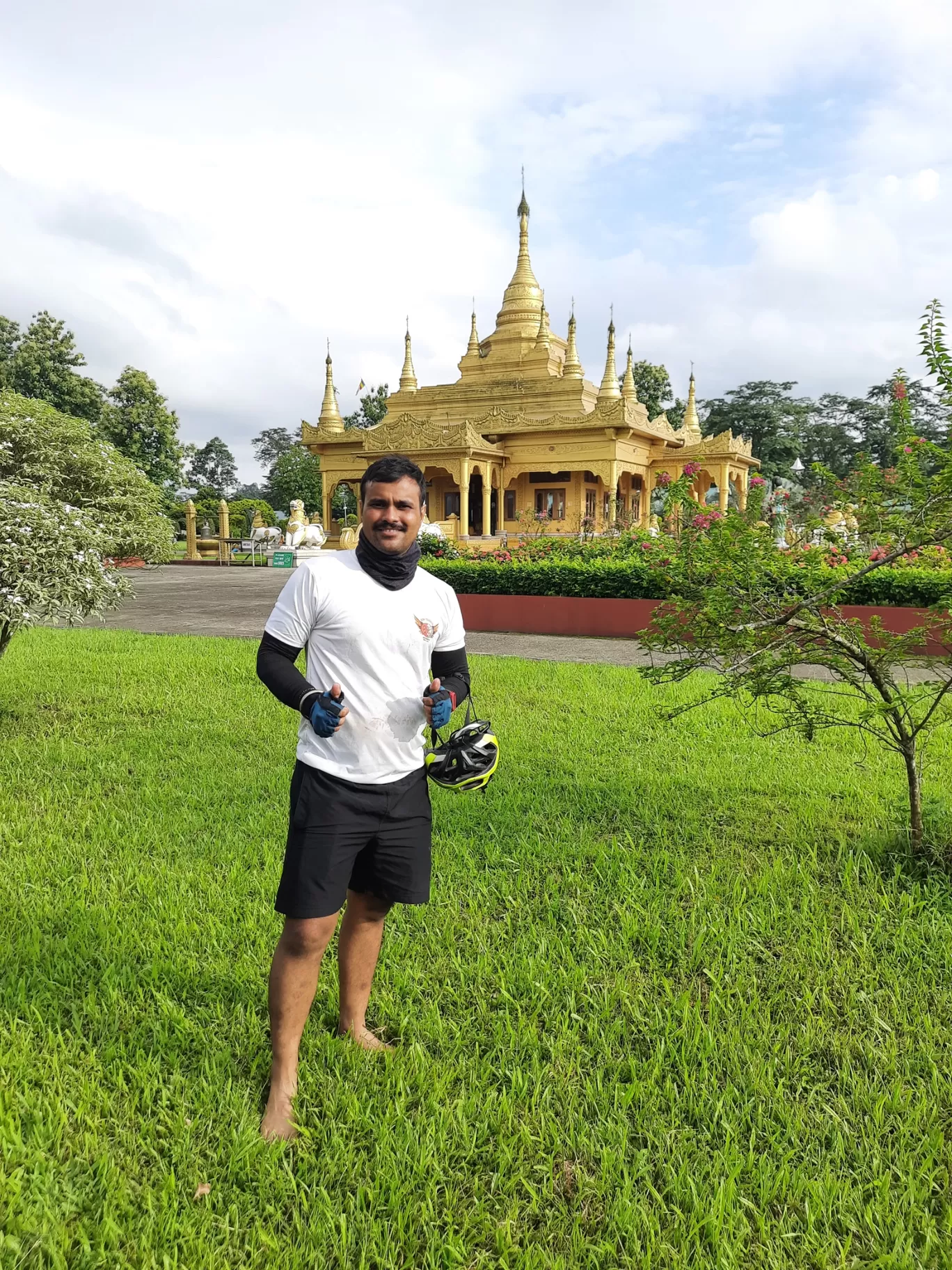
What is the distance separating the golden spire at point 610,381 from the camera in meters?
26.5

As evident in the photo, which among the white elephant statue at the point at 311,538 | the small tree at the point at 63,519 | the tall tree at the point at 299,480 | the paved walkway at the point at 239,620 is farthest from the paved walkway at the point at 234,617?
the tall tree at the point at 299,480

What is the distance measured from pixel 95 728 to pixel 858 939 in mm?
5383

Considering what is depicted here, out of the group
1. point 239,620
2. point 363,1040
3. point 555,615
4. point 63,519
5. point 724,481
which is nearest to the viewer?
point 363,1040

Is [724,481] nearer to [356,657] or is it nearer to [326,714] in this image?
[356,657]

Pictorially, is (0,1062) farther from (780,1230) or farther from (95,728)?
(95,728)

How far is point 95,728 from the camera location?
6176mm

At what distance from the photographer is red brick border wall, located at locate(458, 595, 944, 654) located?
434 inches

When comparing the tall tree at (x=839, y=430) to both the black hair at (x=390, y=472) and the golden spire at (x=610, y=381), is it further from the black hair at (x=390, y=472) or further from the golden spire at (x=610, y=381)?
the black hair at (x=390, y=472)

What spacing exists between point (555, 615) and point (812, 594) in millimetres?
7734

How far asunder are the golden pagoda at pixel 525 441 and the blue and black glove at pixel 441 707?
20126 millimetres

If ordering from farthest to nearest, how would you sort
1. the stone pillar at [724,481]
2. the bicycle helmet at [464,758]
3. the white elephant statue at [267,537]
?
1. the white elephant statue at [267,537]
2. the stone pillar at [724,481]
3. the bicycle helmet at [464,758]

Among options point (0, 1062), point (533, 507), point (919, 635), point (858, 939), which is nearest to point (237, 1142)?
point (0, 1062)

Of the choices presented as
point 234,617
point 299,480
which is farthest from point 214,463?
point 234,617

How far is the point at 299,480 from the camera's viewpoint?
4816 centimetres
